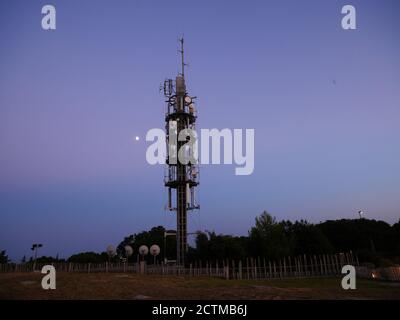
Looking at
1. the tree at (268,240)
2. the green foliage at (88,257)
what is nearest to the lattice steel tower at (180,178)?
the tree at (268,240)

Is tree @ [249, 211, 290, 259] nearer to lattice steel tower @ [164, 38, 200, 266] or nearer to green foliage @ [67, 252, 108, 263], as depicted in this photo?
lattice steel tower @ [164, 38, 200, 266]

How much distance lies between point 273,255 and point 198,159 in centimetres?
1798

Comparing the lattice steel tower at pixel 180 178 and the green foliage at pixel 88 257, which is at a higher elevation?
the lattice steel tower at pixel 180 178

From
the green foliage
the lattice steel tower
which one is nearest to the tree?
the lattice steel tower

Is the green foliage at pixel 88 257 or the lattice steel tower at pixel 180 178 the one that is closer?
the lattice steel tower at pixel 180 178

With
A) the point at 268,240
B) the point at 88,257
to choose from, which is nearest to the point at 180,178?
the point at 268,240

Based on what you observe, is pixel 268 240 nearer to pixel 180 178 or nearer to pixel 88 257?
pixel 180 178

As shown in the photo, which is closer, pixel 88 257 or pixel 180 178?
pixel 180 178

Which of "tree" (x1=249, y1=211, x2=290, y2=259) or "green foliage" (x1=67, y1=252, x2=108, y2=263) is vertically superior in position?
"tree" (x1=249, y1=211, x2=290, y2=259)

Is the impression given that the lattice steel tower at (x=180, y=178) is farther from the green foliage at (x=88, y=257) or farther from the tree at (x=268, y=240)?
the green foliage at (x=88, y=257)
